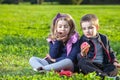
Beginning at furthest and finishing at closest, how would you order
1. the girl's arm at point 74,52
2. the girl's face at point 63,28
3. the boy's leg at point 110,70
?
the girl's face at point 63,28 < the girl's arm at point 74,52 < the boy's leg at point 110,70

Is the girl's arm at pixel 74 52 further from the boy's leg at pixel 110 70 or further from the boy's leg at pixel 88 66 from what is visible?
the boy's leg at pixel 110 70

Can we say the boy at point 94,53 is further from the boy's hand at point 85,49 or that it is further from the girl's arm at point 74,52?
the girl's arm at point 74,52

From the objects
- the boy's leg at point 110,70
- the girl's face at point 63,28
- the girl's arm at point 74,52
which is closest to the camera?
the boy's leg at point 110,70

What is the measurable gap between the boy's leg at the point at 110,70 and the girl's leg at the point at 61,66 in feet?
1.75

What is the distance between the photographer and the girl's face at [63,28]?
7746 mm

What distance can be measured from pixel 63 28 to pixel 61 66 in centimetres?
66

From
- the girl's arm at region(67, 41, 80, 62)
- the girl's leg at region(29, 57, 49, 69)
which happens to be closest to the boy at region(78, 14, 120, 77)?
the girl's arm at region(67, 41, 80, 62)

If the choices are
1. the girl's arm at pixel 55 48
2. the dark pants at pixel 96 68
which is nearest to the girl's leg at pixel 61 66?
the dark pants at pixel 96 68

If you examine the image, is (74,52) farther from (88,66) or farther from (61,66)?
(88,66)

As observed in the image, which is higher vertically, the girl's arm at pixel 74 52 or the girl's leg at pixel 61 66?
the girl's arm at pixel 74 52

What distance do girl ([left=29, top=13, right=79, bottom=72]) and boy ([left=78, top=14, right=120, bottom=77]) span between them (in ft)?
0.74

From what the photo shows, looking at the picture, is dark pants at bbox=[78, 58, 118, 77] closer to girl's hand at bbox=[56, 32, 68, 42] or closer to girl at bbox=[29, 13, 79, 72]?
girl at bbox=[29, 13, 79, 72]

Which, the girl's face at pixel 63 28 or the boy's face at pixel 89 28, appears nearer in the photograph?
the boy's face at pixel 89 28

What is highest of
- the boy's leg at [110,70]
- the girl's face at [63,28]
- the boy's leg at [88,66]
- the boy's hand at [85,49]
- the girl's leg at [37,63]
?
the girl's face at [63,28]
